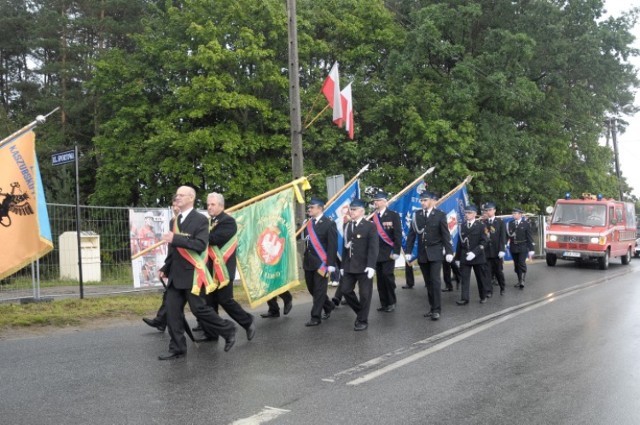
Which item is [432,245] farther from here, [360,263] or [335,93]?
[335,93]

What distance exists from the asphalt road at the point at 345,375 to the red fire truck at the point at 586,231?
477 inches

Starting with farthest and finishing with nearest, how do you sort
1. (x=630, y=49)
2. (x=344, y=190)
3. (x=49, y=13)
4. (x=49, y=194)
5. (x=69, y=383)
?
(x=49, y=13) → (x=630, y=49) → (x=49, y=194) → (x=344, y=190) → (x=69, y=383)

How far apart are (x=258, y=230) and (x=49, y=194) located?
17.5 meters

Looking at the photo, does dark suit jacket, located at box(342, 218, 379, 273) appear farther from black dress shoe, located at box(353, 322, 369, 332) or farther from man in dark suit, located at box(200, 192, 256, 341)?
man in dark suit, located at box(200, 192, 256, 341)

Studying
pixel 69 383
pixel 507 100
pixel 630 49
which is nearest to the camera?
pixel 69 383

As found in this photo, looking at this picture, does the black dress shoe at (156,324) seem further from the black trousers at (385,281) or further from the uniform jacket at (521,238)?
the uniform jacket at (521,238)

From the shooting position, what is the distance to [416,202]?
16.0 metres

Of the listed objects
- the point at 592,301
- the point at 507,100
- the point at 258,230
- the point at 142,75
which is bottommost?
the point at 592,301

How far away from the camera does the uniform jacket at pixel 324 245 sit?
9133 millimetres

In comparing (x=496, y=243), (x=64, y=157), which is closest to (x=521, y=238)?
(x=496, y=243)

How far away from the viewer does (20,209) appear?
8.63 metres

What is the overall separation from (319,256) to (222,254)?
2165 millimetres

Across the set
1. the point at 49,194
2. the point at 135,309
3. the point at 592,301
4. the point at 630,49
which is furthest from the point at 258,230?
the point at 630,49

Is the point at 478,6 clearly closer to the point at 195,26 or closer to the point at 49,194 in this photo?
the point at 195,26
